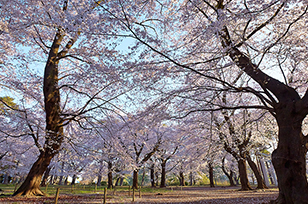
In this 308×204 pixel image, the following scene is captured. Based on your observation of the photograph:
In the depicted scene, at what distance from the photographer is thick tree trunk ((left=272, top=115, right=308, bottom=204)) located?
15.3ft

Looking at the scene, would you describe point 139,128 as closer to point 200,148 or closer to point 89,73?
point 89,73

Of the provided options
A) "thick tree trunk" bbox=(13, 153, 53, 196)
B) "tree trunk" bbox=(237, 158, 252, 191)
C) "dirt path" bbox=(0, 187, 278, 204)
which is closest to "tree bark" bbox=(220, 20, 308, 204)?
"dirt path" bbox=(0, 187, 278, 204)

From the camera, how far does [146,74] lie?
21.9ft

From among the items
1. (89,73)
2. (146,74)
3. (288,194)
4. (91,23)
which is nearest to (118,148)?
(89,73)

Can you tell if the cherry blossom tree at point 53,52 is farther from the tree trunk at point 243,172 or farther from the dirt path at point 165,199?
the tree trunk at point 243,172

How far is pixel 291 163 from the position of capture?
16.0ft

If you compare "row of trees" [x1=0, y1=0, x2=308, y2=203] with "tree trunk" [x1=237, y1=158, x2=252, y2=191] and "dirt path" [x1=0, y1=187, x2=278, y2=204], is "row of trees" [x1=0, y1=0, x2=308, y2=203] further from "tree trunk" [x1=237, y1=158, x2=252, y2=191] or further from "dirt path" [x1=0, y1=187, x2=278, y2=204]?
"tree trunk" [x1=237, y1=158, x2=252, y2=191]

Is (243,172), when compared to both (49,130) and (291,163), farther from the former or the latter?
(49,130)

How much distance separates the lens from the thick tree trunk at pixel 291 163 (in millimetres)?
4652

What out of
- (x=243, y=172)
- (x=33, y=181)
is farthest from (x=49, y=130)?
(x=243, y=172)

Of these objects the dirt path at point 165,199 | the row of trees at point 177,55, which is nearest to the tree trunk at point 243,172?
the dirt path at point 165,199

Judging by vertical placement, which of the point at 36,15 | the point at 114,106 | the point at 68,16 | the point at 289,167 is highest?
the point at 36,15

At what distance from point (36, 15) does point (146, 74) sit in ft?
14.2

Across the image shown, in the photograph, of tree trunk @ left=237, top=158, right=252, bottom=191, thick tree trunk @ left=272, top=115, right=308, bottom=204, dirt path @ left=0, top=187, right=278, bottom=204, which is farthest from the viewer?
tree trunk @ left=237, top=158, right=252, bottom=191
